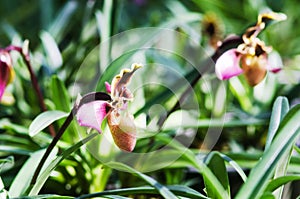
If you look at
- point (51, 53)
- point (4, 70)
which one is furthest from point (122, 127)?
point (51, 53)

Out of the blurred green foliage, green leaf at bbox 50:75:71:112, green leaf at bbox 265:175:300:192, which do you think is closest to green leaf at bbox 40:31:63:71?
the blurred green foliage

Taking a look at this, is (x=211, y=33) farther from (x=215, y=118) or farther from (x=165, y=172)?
(x=165, y=172)

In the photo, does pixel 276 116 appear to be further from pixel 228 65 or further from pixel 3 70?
pixel 3 70

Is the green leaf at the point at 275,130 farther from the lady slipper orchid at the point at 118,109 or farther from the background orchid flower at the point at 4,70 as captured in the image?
the background orchid flower at the point at 4,70

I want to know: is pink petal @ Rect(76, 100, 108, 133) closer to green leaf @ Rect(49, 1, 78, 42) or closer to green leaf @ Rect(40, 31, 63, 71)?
green leaf @ Rect(40, 31, 63, 71)

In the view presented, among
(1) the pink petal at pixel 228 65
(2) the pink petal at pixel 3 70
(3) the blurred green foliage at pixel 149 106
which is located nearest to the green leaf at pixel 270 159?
(3) the blurred green foliage at pixel 149 106

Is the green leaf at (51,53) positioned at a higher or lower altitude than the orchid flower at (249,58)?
higher
